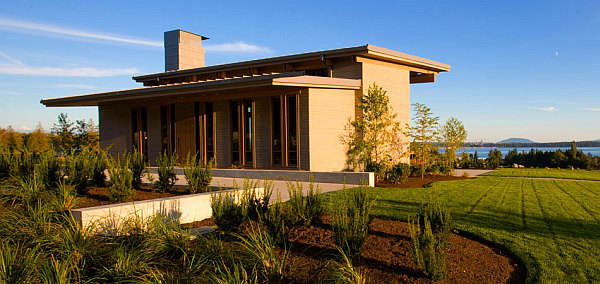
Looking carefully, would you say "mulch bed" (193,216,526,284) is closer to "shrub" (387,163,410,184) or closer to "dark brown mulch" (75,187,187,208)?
"dark brown mulch" (75,187,187,208)

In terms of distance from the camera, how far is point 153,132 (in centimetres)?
2022

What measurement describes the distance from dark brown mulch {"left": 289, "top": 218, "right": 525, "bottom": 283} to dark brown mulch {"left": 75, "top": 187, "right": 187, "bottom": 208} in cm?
399

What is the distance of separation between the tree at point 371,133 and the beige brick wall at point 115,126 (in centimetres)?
1193

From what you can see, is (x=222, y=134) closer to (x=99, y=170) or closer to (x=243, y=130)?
(x=243, y=130)

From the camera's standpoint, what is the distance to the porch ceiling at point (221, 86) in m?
14.6

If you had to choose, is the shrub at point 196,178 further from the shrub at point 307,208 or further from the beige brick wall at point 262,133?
the beige brick wall at point 262,133

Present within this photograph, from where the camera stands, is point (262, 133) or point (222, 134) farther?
point (222, 134)

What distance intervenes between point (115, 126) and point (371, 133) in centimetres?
1405

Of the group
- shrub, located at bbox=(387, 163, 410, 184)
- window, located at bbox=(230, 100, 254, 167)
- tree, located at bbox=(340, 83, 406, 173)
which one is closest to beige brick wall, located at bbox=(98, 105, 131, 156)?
window, located at bbox=(230, 100, 254, 167)

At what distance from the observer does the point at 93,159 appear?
948cm

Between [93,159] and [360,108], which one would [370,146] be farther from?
[93,159]

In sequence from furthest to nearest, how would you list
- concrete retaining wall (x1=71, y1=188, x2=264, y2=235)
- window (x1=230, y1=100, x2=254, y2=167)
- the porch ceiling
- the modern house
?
window (x1=230, y1=100, x2=254, y2=167) → the modern house → the porch ceiling → concrete retaining wall (x1=71, y1=188, x2=264, y2=235)

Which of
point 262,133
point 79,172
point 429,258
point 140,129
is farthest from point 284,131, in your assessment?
point 429,258

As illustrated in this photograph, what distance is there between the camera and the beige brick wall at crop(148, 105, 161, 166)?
65.7 ft
